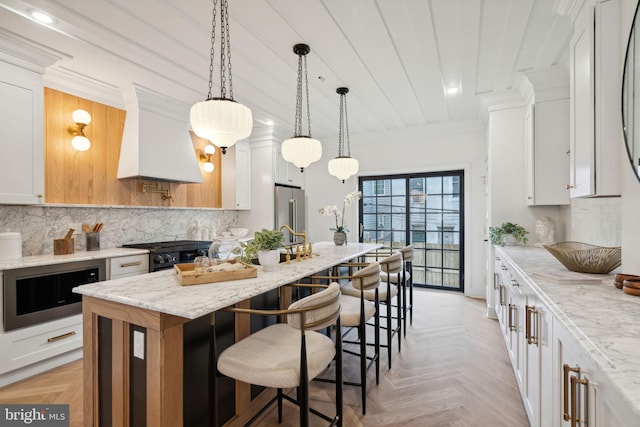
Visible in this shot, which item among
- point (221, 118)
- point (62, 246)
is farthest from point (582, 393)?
point (62, 246)

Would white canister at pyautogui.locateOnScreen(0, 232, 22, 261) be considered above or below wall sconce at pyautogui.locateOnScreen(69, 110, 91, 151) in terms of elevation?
below

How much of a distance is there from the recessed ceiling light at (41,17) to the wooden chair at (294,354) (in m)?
2.59

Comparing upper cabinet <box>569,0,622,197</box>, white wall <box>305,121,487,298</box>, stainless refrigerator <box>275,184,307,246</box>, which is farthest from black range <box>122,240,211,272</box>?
upper cabinet <box>569,0,622,197</box>

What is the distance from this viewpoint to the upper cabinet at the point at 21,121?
8.37ft

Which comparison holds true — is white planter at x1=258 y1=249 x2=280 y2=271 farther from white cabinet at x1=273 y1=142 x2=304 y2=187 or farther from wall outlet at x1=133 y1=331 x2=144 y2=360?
white cabinet at x1=273 y1=142 x2=304 y2=187

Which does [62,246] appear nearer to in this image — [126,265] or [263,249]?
[126,265]

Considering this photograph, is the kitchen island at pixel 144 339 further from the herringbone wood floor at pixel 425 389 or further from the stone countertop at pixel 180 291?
the herringbone wood floor at pixel 425 389

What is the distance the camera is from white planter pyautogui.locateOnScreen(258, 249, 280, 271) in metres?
2.08

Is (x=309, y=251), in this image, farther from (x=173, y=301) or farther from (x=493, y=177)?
(x=493, y=177)

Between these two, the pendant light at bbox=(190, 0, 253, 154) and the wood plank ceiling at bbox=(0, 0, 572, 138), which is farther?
the wood plank ceiling at bbox=(0, 0, 572, 138)

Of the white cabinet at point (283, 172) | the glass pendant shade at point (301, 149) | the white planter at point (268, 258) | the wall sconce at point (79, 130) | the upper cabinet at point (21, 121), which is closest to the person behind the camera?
the white planter at point (268, 258)

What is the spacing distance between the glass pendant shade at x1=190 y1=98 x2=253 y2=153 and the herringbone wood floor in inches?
75.1

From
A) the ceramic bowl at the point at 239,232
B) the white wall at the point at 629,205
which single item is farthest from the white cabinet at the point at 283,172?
the white wall at the point at 629,205

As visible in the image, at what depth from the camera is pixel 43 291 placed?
2590 millimetres
